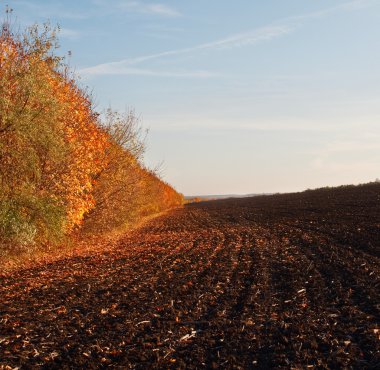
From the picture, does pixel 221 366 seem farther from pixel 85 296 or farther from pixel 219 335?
pixel 85 296

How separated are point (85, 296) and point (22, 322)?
2823 millimetres

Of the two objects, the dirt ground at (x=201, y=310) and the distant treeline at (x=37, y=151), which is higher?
the distant treeline at (x=37, y=151)

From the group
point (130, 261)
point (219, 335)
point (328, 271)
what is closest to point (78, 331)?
point (219, 335)

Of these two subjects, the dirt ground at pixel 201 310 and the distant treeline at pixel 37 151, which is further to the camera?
the distant treeline at pixel 37 151

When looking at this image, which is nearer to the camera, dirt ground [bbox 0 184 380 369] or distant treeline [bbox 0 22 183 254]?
dirt ground [bbox 0 184 380 369]

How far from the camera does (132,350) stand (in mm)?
8852

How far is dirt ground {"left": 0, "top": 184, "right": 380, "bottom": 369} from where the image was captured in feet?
27.7

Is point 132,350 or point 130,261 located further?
point 130,261

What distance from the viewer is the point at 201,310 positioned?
37.9 feet

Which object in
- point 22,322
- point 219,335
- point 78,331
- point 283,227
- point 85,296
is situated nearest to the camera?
point 219,335

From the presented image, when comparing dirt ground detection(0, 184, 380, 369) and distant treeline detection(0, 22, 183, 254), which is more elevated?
distant treeline detection(0, 22, 183, 254)

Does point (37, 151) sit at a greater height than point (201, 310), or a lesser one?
greater

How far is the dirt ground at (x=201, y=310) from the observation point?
8.45 m

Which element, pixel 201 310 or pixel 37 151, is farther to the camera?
pixel 37 151
